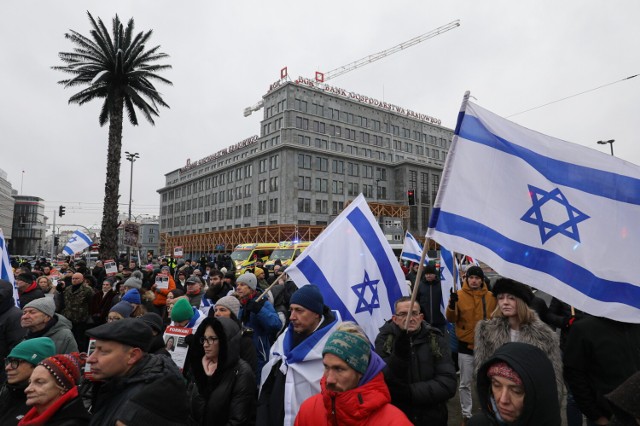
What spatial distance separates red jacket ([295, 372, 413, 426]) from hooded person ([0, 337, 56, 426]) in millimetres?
1954

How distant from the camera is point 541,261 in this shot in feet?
9.12

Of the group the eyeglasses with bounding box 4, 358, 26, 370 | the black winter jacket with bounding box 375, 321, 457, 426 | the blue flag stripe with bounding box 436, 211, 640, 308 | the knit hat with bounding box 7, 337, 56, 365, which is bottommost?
the black winter jacket with bounding box 375, 321, 457, 426

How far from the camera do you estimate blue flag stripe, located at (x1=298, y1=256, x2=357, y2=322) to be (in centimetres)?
438

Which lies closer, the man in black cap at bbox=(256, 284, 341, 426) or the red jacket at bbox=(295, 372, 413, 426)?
the red jacket at bbox=(295, 372, 413, 426)

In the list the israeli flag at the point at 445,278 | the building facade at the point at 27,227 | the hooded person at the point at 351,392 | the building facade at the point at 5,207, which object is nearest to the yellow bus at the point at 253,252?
the israeli flag at the point at 445,278

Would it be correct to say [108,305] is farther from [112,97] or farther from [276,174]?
[276,174]

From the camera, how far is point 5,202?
9269 cm

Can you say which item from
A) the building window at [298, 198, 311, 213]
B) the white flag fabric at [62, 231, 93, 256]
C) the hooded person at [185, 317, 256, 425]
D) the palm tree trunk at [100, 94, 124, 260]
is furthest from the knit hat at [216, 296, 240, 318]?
the building window at [298, 198, 311, 213]

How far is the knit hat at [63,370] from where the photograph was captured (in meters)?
2.33

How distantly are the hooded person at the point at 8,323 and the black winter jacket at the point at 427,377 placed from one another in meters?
3.87

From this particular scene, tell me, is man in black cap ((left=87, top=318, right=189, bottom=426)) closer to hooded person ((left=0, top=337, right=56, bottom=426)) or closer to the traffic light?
hooded person ((left=0, top=337, right=56, bottom=426))

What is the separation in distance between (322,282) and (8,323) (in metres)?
3.43

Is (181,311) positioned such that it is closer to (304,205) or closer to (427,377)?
(427,377)

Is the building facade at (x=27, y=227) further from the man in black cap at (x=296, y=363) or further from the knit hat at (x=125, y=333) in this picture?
the knit hat at (x=125, y=333)
